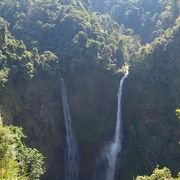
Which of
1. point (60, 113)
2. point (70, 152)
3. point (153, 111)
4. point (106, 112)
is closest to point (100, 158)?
point (70, 152)

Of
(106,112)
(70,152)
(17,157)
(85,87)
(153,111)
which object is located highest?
(85,87)

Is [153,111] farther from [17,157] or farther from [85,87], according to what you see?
[17,157]

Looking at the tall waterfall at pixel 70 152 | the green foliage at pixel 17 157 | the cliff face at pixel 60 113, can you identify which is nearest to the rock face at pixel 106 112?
the cliff face at pixel 60 113

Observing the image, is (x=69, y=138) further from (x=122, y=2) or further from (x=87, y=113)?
(x=122, y=2)

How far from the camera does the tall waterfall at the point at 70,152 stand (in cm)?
4094

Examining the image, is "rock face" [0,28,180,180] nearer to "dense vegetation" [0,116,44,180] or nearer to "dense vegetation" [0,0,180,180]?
"dense vegetation" [0,0,180,180]

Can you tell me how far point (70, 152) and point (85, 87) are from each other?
7.54 meters

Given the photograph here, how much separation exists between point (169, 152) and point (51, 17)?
906 inches

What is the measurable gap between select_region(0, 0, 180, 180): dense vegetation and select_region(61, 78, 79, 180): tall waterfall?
597mm

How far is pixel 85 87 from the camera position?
4416 centimetres

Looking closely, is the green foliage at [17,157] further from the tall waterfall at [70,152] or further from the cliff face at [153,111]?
the cliff face at [153,111]

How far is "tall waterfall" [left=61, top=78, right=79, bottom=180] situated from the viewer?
134 feet

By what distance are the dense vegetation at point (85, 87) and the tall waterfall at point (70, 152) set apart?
60cm

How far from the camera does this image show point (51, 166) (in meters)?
40.0
